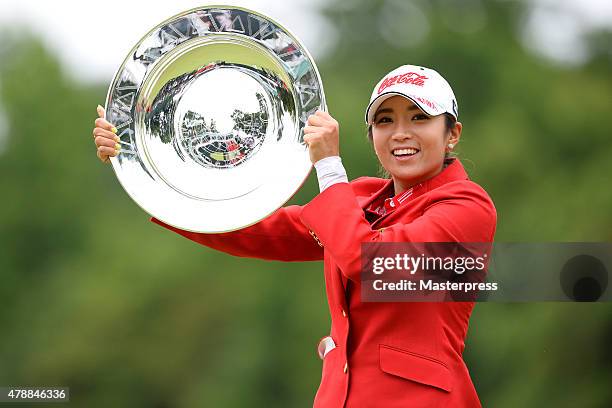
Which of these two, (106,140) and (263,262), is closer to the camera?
(106,140)

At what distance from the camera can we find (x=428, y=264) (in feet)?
7.54

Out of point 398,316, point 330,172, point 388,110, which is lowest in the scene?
point 398,316

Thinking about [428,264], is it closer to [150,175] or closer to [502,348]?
[150,175]

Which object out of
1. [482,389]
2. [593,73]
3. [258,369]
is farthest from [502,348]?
[593,73]

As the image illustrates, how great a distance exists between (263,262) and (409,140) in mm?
8226

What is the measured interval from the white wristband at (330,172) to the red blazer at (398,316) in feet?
0.06

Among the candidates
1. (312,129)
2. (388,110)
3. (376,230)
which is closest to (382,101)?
(388,110)

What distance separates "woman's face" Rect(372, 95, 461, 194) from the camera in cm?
245

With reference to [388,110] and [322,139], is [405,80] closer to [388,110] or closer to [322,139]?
[388,110]

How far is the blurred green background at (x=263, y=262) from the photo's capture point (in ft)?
29.6

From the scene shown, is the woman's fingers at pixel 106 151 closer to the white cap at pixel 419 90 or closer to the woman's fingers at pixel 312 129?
the woman's fingers at pixel 312 129

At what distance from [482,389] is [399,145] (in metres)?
6.73

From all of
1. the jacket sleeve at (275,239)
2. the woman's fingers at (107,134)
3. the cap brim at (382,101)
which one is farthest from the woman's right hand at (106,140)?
the cap brim at (382,101)

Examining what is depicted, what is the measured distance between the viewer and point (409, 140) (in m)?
2.45
